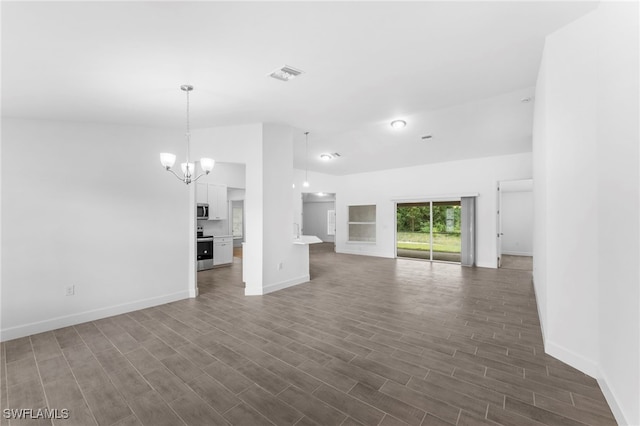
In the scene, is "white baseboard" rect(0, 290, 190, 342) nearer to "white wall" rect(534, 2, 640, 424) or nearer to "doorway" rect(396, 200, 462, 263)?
"white wall" rect(534, 2, 640, 424)

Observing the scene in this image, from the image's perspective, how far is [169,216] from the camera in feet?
14.5

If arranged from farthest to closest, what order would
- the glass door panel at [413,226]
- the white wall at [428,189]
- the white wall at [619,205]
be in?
the glass door panel at [413,226] < the white wall at [428,189] < the white wall at [619,205]

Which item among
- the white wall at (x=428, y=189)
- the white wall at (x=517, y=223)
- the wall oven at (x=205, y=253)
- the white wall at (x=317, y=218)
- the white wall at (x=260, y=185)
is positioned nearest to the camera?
the white wall at (x=260, y=185)

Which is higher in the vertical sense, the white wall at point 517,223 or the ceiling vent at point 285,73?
the ceiling vent at point 285,73

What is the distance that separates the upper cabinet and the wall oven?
590 millimetres

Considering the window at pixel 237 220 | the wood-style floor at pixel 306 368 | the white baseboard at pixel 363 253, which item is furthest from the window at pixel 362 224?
the wood-style floor at pixel 306 368

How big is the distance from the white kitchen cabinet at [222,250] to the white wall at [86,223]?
2.57 metres

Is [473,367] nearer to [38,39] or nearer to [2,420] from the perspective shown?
[2,420]

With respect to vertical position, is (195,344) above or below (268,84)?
below

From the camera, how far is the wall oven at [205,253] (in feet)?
22.1

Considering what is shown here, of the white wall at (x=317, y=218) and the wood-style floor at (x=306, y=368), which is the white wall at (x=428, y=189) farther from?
the white wall at (x=317, y=218)

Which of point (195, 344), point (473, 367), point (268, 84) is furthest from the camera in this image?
point (268, 84)

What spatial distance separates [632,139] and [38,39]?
166 inches

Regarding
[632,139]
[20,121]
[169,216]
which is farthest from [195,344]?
[632,139]
